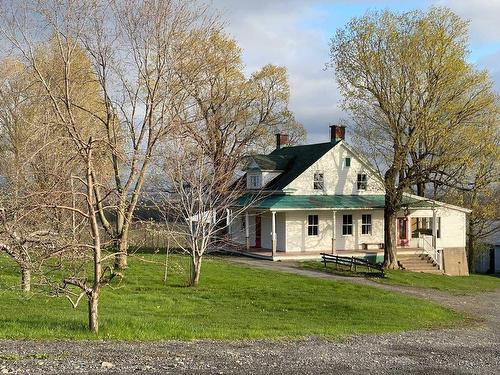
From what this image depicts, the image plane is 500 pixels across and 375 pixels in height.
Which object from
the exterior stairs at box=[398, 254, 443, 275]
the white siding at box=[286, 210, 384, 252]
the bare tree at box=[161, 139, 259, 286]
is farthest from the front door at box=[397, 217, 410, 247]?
the bare tree at box=[161, 139, 259, 286]

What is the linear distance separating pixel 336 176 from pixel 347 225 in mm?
3165

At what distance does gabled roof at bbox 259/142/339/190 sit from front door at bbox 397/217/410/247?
282 inches

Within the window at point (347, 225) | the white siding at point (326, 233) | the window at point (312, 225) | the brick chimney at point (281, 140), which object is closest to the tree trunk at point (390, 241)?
the white siding at point (326, 233)

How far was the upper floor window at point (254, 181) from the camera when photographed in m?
39.8

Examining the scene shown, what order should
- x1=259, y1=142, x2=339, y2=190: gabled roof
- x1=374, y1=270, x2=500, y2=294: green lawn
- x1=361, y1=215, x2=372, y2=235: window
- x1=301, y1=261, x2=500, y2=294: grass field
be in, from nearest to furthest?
x1=374, y1=270, x2=500, y2=294: green lawn < x1=301, y1=261, x2=500, y2=294: grass field < x1=259, y1=142, x2=339, y2=190: gabled roof < x1=361, y1=215, x2=372, y2=235: window

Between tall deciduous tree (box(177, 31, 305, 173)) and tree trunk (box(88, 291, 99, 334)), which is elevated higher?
tall deciduous tree (box(177, 31, 305, 173))

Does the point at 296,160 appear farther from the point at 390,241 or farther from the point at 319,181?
the point at 390,241

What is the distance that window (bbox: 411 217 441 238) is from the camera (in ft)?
135

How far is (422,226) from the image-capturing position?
42.3 m

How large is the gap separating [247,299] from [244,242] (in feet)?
62.5

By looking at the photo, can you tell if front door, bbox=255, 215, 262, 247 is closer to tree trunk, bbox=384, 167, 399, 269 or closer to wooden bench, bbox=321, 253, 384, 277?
wooden bench, bbox=321, 253, 384, 277

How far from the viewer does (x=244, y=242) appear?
40250mm

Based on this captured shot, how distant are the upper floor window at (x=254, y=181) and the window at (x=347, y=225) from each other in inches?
231

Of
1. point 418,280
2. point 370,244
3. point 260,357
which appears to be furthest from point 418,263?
point 260,357
